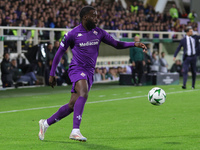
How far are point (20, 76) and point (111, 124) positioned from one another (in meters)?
11.7

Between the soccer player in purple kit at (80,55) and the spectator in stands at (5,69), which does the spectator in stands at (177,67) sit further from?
the soccer player in purple kit at (80,55)

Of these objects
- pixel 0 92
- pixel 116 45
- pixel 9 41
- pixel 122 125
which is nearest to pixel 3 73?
pixel 0 92

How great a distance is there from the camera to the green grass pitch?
7340 millimetres

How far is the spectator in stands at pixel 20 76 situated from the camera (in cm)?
2055

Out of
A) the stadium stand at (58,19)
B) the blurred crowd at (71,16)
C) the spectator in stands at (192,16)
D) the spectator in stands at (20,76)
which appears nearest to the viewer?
the spectator in stands at (20,76)

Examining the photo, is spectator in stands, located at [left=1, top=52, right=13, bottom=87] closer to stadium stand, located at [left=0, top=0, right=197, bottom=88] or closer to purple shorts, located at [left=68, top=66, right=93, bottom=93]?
stadium stand, located at [left=0, top=0, right=197, bottom=88]

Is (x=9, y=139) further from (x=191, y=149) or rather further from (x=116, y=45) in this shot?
(x=191, y=149)

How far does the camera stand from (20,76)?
20875 millimetres

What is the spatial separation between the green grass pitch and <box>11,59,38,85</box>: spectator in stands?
13.1 feet

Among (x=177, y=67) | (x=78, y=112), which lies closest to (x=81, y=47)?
(x=78, y=112)

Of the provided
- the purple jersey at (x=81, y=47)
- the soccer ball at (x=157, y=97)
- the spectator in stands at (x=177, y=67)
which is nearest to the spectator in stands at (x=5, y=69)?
the soccer ball at (x=157, y=97)

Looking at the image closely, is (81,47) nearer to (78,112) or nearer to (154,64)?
(78,112)

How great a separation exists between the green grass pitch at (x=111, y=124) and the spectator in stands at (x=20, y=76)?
4.00 meters

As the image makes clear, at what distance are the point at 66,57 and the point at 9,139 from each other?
1458 centimetres
